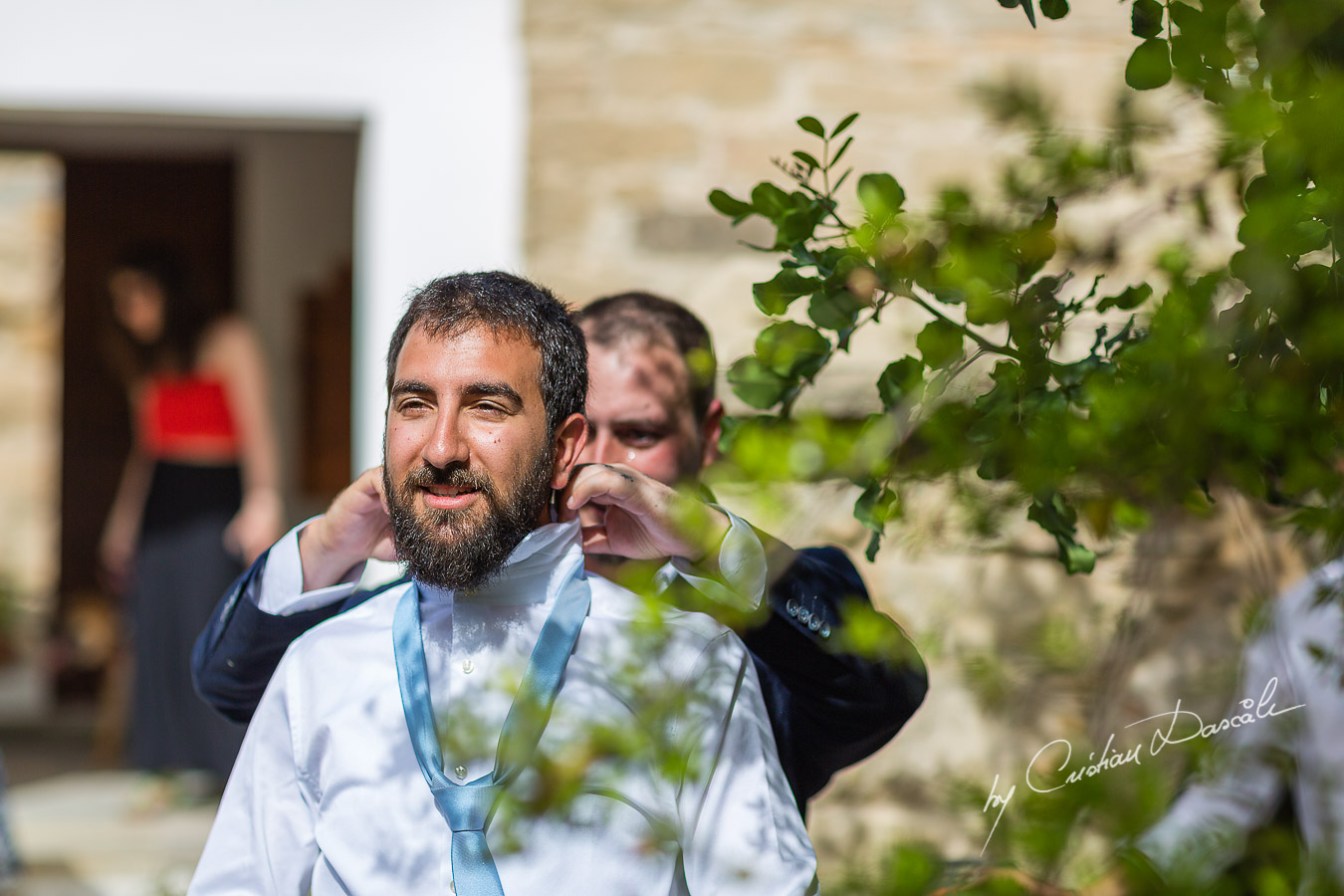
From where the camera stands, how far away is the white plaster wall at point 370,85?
3875mm

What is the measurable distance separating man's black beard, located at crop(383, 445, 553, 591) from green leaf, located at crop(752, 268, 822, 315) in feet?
1.53

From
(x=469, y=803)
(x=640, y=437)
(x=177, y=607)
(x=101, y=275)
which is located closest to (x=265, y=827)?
(x=469, y=803)

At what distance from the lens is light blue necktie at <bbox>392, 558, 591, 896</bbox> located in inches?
61.6

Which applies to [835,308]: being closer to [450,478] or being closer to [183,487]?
[450,478]

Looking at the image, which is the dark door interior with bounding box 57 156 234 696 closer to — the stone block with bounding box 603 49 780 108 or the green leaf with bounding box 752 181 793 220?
the stone block with bounding box 603 49 780 108

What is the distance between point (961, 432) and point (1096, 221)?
3.10 metres

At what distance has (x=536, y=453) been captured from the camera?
5.73 ft

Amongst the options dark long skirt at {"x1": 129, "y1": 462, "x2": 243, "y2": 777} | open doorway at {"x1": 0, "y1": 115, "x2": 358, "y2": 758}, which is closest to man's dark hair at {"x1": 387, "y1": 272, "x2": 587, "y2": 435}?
dark long skirt at {"x1": 129, "y1": 462, "x2": 243, "y2": 777}

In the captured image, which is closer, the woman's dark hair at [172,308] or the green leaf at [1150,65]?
the green leaf at [1150,65]

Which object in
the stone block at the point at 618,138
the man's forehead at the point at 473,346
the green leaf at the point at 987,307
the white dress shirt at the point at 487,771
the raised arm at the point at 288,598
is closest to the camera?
the green leaf at the point at 987,307

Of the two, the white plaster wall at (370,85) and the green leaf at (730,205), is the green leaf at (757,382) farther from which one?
the white plaster wall at (370,85)

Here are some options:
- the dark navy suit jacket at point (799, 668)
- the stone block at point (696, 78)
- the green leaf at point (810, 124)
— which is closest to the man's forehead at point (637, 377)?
the dark navy suit jacket at point (799, 668)

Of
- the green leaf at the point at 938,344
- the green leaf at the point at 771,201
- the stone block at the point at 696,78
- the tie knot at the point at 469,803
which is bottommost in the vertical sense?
the tie knot at the point at 469,803

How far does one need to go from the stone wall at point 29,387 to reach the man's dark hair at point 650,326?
6.02 meters
